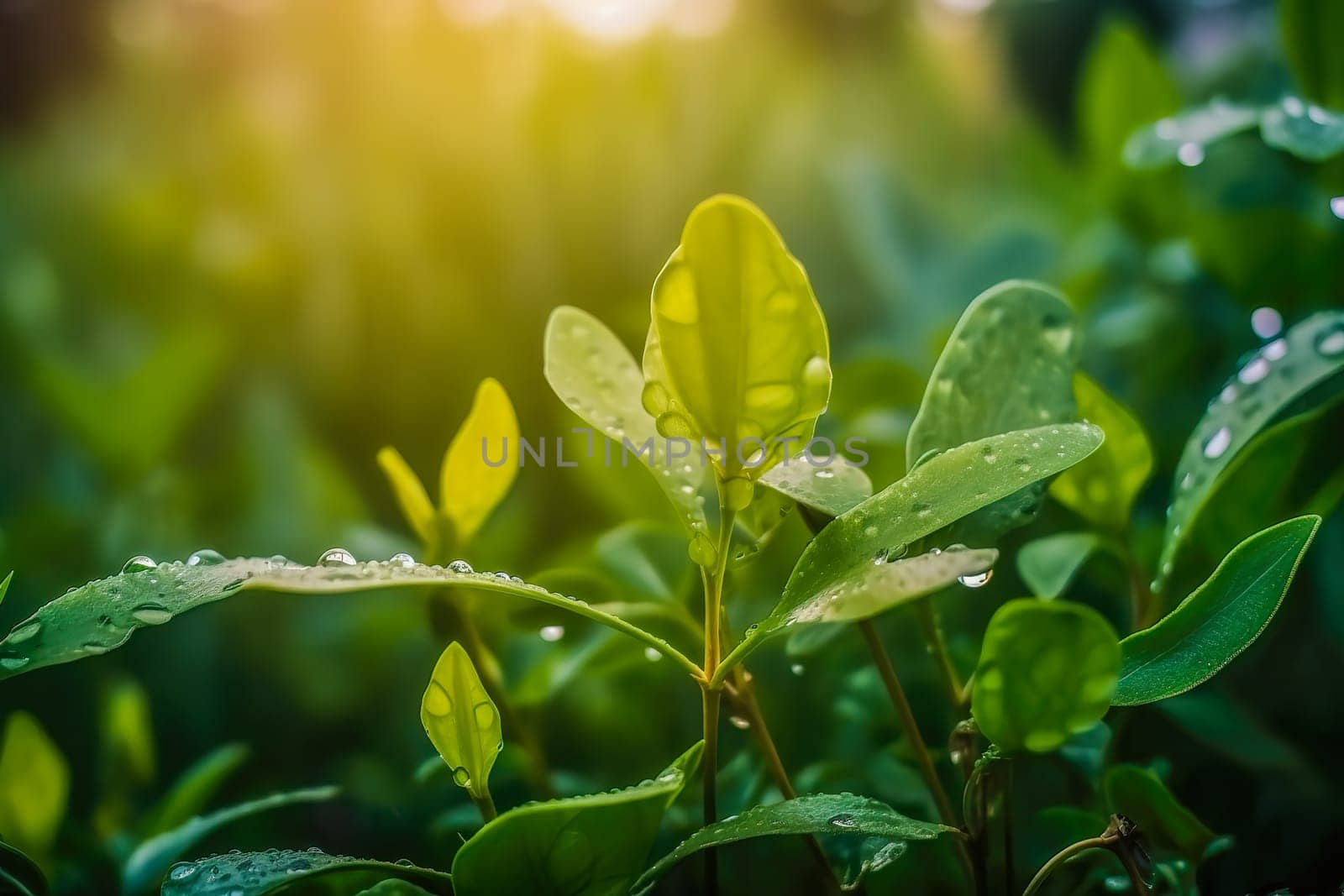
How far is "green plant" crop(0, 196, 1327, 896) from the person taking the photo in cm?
37

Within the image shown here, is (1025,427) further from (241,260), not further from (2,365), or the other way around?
(2,365)

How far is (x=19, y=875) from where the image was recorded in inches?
21.7

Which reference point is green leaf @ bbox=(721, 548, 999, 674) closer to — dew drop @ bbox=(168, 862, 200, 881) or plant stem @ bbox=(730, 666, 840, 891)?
plant stem @ bbox=(730, 666, 840, 891)

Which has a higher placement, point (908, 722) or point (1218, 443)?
point (1218, 443)

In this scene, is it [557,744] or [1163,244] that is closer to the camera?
[557,744]

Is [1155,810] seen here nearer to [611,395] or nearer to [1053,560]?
[1053,560]

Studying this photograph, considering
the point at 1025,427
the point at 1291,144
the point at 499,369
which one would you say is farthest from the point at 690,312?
the point at 499,369

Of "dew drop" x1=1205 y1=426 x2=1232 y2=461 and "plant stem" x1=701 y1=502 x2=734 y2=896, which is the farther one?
"dew drop" x1=1205 y1=426 x2=1232 y2=461

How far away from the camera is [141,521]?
3.09ft

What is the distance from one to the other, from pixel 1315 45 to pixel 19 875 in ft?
3.67

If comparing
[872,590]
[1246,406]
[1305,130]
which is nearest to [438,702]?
[872,590]

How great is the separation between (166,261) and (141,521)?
505 mm

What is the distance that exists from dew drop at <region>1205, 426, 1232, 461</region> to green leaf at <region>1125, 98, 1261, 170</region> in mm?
277

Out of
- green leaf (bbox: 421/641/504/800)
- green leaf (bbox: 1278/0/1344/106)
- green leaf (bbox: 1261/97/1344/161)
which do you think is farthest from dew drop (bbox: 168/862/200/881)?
green leaf (bbox: 1278/0/1344/106)
